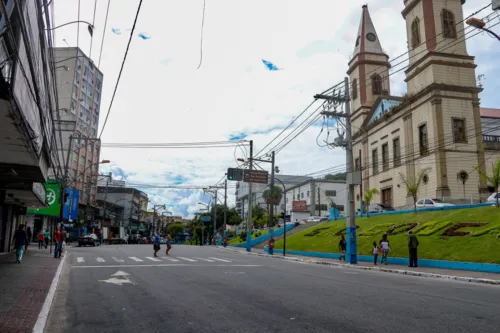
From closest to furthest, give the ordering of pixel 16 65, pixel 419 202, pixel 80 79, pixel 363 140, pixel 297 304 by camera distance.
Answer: pixel 16 65 < pixel 297 304 < pixel 419 202 < pixel 363 140 < pixel 80 79

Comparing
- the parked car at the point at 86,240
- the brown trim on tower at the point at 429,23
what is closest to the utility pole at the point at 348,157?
the brown trim on tower at the point at 429,23

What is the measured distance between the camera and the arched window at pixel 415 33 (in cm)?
4685

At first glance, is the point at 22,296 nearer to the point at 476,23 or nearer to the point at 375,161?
the point at 476,23

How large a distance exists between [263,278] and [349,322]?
751cm

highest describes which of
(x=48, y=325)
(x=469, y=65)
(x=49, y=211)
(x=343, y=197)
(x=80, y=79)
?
(x=80, y=79)

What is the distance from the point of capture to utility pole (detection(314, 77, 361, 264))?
23.6 meters

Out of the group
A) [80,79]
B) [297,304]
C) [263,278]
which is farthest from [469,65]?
[80,79]

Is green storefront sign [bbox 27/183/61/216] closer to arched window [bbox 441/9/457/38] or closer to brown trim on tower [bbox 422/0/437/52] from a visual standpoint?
brown trim on tower [bbox 422/0/437/52]

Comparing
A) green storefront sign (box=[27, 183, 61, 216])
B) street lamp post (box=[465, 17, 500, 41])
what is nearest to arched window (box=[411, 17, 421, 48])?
street lamp post (box=[465, 17, 500, 41])

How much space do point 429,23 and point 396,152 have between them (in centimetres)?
1453

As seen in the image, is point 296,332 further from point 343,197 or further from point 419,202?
point 343,197

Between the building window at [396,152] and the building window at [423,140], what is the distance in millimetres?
3828

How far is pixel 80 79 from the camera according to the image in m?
69.1

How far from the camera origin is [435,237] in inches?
919
